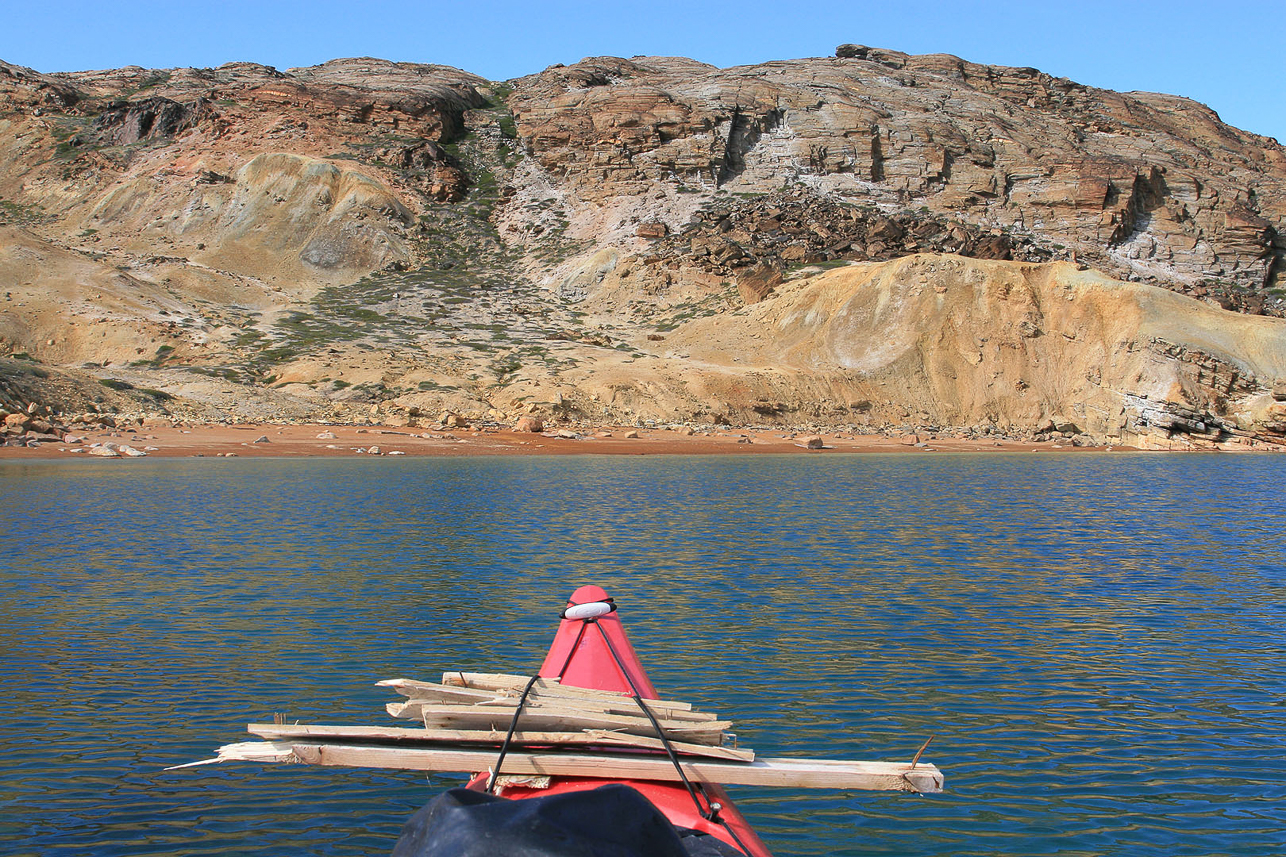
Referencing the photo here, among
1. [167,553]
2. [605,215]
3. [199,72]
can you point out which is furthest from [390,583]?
[199,72]

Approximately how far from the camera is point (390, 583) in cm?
1444

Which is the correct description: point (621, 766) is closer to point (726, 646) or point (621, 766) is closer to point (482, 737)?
point (482, 737)

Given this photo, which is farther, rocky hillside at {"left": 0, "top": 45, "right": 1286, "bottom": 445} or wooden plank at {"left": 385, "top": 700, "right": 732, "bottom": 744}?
rocky hillside at {"left": 0, "top": 45, "right": 1286, "bottom": 445}

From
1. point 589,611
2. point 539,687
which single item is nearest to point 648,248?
point 589,611

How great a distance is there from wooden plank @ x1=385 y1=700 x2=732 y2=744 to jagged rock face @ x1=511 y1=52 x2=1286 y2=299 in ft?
221

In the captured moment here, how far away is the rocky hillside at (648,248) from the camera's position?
45.4m

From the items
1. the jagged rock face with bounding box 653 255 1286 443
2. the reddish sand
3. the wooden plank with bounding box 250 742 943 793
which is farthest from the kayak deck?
the jagged rock face with bounding box 653 255 1286 443

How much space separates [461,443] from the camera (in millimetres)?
38219

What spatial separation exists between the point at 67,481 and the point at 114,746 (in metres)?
21.8

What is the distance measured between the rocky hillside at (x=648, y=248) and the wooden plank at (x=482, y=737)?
37.4 metres

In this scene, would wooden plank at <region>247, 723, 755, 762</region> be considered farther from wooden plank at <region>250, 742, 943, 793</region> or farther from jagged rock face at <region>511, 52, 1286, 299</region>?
jagged rock face at <region>511, 52, 1286, 299</region>

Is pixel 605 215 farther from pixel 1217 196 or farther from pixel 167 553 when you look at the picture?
pixel 167 553

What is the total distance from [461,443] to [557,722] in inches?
1310

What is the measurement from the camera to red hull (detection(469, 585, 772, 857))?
5.23 meters
